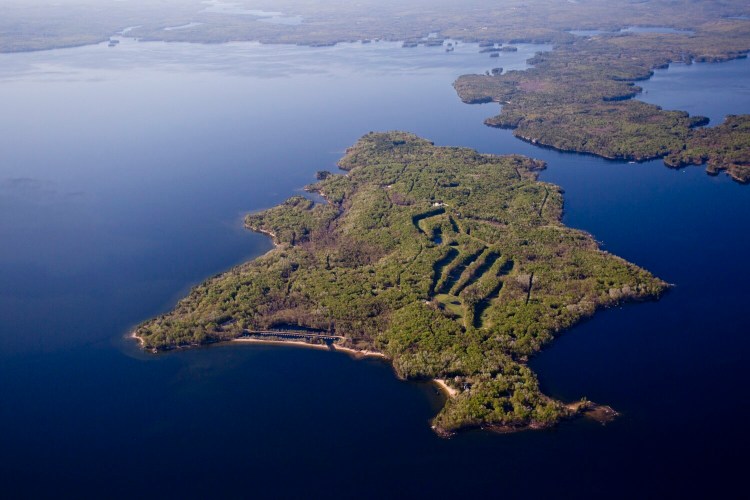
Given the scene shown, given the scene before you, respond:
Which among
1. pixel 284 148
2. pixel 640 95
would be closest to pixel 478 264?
pixel 284 148

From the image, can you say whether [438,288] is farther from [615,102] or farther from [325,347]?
[615,102]

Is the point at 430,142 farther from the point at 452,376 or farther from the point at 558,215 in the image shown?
the point at 452,376

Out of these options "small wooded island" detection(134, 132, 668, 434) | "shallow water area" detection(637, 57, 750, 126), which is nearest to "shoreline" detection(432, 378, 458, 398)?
"small wooded island" detection(134, 132, 668, 434)

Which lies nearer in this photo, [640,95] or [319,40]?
[640,95]

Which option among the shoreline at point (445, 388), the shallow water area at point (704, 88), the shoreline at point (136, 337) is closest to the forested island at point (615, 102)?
the shallow water area at point (704, 88)

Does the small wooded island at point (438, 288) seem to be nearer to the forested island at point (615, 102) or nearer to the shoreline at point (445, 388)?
the shoreline at point (445, 388)
